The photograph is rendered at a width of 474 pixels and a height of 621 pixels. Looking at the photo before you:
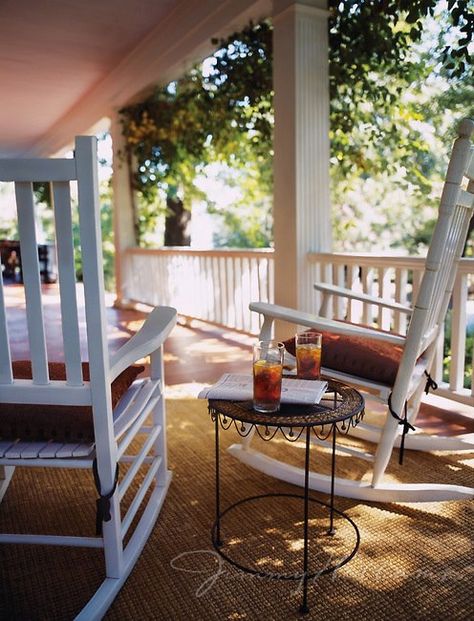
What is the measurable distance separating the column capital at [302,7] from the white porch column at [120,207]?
3.37m

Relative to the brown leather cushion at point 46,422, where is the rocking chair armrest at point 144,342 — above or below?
above

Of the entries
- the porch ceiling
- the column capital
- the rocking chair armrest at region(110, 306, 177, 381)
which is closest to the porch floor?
the rocking chair armrest at region(110, 306, 177, 381)

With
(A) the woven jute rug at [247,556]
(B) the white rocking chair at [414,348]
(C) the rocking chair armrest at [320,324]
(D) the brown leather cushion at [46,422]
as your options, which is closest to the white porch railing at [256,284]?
(B) the white rocking chair at [414,348]

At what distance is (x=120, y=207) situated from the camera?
6.10m

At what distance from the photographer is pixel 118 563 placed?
124cm

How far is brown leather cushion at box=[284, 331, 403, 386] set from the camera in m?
1.62

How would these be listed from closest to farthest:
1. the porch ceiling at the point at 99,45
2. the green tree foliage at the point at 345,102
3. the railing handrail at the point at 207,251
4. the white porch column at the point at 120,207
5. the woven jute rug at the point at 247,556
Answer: the woven jute rug at the point at 247,556, the green tree foliage at the point at 345,102, the porch ceiling at the point at 99,45, the railing handrail at the point at 207,251, the white porch column at the point at 120,207

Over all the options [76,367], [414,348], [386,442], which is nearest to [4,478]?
[76,367]

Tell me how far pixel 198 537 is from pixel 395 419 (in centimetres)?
67

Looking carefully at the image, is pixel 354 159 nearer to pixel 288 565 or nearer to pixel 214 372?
pixel 214 372

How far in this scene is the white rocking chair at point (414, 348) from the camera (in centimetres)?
140

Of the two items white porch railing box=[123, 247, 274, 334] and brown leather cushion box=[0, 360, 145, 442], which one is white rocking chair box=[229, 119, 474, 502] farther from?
white porch railing box=[123, 247, 274, 334]

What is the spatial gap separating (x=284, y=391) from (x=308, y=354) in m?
0.17

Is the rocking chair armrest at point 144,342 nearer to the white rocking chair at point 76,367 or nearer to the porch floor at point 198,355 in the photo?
the white rocking chair at point 76,367
